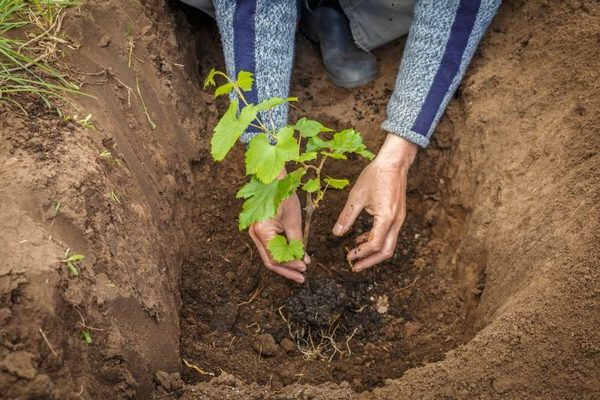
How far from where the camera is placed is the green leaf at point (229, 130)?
5.06 ft

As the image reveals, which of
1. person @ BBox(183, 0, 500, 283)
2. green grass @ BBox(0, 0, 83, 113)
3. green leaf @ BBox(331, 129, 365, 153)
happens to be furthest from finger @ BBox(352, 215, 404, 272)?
green grass @ BBox(0, 0, 83, 113)

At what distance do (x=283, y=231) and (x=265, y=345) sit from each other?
0.39 m

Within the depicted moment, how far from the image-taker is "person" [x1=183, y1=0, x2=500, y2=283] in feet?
6.68

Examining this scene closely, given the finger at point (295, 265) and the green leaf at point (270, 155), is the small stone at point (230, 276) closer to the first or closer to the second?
the finger at point (295, 265)

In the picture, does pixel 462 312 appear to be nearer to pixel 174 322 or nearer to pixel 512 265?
pixel 512 265

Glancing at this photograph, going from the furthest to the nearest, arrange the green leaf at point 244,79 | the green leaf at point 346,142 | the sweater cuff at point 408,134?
the sweater cuff at point 408,134 → the green leaf at point 346,142 → the green leaf at point 244,79

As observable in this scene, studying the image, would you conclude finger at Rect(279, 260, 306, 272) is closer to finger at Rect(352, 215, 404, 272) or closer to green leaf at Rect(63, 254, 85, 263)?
finger at Rect(352, 215, 404, 272)

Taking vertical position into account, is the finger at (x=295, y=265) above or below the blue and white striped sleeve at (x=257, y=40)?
below

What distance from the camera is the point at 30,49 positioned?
1.92 m

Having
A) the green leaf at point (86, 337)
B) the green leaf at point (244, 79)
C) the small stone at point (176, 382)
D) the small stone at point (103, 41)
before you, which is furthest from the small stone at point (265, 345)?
the small stone at point (103, 41)

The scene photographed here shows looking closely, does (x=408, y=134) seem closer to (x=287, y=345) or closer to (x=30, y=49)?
(x=287, y=345)

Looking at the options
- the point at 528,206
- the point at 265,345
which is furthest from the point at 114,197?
the point at 528,206

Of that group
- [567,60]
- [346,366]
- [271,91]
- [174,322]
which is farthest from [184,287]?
[567,60]

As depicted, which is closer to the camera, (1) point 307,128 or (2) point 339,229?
(1) point 307,128
